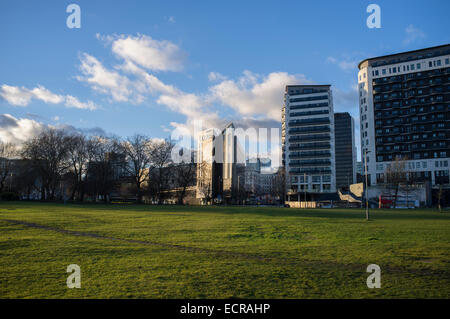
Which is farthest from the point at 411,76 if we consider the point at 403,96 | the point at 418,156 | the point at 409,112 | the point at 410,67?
the point at 418,156

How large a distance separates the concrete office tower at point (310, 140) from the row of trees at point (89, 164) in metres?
63.5

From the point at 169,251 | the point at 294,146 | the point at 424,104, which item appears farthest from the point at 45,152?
the point at 424,104

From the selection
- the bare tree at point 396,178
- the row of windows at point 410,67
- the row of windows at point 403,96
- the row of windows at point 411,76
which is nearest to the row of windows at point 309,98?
the row of windows at point 411,76

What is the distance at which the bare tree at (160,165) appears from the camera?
83.8 m

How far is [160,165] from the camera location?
83.9 meters

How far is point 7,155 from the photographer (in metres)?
86.0

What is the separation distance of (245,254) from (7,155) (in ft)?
306

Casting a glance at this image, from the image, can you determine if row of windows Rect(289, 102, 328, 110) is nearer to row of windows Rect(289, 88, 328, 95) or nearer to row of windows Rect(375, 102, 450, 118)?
row of windows Rect(289, 88, 328, 95)

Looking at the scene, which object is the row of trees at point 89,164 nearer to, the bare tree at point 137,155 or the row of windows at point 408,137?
the bare tree at point 137,155

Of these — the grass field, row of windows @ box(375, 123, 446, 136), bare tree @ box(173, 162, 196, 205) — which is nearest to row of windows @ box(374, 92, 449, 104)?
row of windows @ box(375, 123, 446, 136)

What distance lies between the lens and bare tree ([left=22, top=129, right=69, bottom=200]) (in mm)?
73375

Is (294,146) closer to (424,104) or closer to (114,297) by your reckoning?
(424,104)
